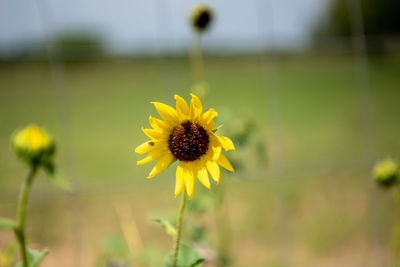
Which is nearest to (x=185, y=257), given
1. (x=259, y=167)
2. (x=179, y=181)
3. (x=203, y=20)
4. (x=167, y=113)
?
(x=179, y=181)

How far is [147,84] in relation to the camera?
54.4 ft

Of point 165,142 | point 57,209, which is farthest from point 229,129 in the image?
point 57,209

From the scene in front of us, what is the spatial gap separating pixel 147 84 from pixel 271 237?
1457cm

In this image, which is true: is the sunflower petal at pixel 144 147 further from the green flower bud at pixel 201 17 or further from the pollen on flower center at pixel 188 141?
the green flower bud at pixel 201 17

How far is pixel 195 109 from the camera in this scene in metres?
0.59

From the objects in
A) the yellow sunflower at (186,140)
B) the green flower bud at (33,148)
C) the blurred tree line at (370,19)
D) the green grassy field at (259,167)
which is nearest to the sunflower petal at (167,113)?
the yellow sunflower at (186,140)

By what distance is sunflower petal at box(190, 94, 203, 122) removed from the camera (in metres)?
0.57

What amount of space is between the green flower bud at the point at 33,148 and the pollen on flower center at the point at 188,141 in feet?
0.65

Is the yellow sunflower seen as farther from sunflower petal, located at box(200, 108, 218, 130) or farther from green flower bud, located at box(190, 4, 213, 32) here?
green flower bud, located at box(190, 4, 213, 32)

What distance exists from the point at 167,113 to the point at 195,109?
1.9 inches

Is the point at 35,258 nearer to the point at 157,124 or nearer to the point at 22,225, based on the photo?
the point at 22,225

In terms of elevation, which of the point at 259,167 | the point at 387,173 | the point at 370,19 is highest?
the point at 370,19

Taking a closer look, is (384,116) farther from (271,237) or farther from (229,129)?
(229,129)

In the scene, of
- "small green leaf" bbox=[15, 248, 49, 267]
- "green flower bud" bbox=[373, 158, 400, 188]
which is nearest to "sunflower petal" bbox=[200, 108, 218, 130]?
"small green leaf" bbox=[15, 248, 49, 267]
